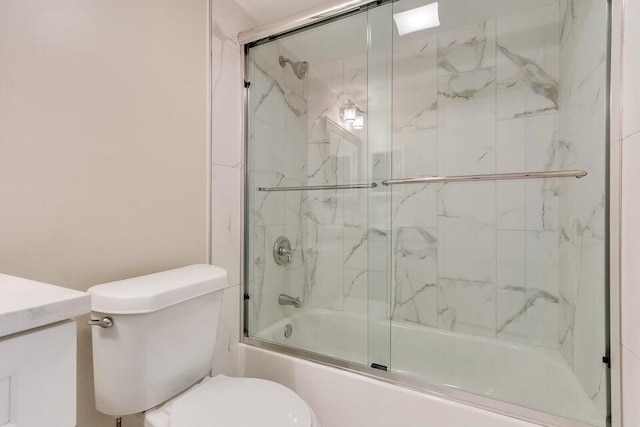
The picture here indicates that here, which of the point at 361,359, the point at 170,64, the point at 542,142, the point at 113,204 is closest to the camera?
the point at 113,204

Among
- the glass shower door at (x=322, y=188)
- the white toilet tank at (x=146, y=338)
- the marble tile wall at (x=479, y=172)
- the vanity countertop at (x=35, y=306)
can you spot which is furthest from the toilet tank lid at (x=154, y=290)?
the marble tile wall at (x=479, y=172)

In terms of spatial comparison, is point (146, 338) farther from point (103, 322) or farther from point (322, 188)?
point (322, 188)

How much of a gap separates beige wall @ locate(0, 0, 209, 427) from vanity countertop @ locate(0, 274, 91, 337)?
39 cm

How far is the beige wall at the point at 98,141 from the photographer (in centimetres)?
81

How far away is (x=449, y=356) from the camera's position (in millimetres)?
1572

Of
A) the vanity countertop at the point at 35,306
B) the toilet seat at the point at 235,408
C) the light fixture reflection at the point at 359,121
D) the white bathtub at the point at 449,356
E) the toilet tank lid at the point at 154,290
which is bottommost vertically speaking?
the white bathtub at the point at 449,356

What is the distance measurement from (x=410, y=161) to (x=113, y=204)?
147 cm

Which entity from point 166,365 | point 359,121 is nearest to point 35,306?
point 166,365

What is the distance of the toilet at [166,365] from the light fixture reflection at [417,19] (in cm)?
151

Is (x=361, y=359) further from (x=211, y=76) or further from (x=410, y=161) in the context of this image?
(x=211, y=76)

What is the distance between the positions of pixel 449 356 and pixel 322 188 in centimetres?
113

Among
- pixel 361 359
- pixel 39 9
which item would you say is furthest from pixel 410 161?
pixel 39 9

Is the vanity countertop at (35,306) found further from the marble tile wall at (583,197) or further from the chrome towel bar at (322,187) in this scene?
the marble tile wall at (583,197)

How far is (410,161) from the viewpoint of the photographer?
179cm
